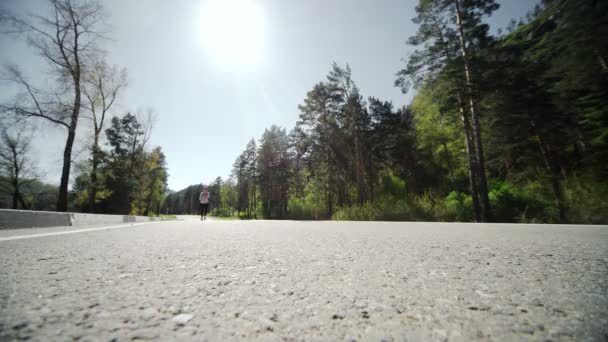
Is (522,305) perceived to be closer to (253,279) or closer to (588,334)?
(588,334)

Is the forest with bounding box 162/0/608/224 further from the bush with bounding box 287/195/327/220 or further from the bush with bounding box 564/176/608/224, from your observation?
the bush with bounding box 287/195/327/220

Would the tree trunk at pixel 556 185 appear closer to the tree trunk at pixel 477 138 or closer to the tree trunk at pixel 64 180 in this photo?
the tree trunk at pixel 477 138

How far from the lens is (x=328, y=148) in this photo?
75.9 ft

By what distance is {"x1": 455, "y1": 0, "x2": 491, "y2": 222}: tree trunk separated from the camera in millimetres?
9984

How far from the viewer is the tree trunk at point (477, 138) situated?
998 centimetres

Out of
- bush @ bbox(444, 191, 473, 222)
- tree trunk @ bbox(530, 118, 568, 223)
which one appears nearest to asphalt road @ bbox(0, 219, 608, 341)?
bush @ bbox(444, 191, 473, 222)

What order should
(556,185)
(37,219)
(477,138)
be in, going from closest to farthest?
(37,219) < (556,185) < (477,138)

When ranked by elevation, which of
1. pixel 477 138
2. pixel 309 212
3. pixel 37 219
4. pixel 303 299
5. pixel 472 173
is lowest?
pixel 309 212

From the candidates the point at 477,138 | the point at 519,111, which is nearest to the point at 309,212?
the point at 477,138

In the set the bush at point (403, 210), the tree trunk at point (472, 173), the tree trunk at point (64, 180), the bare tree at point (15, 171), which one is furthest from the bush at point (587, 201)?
the bare tree at point (15, 171)

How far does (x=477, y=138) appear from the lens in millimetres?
10867

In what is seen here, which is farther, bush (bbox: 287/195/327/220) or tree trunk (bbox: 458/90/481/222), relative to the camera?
bush (bbox: 287/195/327/220)

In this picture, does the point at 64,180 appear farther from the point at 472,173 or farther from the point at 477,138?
the point at 477,138

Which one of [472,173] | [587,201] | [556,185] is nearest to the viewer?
[587,201]
